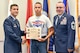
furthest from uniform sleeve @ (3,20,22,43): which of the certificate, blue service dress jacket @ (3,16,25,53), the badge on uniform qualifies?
the badge on uniform

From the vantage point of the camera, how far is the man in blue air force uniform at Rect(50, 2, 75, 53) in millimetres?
2938

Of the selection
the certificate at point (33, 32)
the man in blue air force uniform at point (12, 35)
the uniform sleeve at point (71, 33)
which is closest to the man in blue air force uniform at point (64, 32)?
the uniform sleeve at point (71, 33)

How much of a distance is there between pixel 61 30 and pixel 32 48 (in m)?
0.63

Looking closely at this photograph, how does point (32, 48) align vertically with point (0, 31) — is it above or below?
below

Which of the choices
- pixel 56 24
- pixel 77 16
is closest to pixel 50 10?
pixel 77 16

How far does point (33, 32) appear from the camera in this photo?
3271mm

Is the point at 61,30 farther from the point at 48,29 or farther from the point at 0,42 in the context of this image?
the point at 0,42

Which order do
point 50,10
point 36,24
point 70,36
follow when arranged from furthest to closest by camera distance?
point 50,10 < point 36,24 < point 70,36

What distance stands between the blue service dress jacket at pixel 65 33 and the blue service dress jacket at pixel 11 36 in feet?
2.12

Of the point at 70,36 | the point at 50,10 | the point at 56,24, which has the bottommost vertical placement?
the point at 70,36

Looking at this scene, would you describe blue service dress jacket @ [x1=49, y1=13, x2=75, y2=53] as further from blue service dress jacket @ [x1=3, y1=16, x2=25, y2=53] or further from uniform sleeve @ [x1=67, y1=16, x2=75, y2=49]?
blue service dress jacket @ [x1=3, y1=16, x2=25, y2=53]

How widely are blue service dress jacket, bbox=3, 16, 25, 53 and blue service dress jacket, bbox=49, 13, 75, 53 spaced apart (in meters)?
0.65

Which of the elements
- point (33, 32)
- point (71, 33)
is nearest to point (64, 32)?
point (71, 33)

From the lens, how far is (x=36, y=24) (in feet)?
10.8
